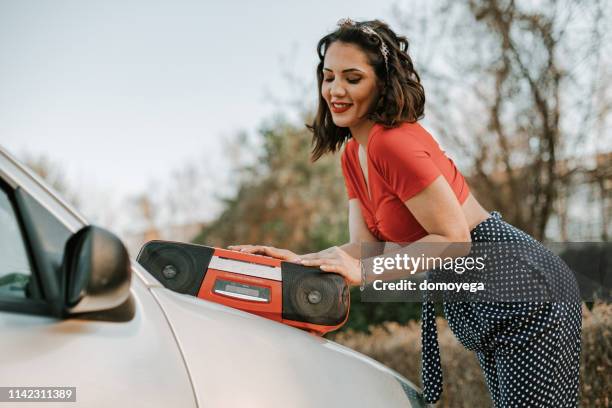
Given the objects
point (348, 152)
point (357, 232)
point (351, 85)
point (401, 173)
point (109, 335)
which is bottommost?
point (109, 335)

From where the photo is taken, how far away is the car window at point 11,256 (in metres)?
1.39

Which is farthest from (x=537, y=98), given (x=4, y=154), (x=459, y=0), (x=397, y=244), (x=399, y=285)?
(x=4, y=154)

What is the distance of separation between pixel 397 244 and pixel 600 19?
4972 mm

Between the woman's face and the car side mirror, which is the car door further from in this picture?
the woman's face

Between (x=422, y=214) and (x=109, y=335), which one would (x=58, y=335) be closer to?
(x=109, y=335)

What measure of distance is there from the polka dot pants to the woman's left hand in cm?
47

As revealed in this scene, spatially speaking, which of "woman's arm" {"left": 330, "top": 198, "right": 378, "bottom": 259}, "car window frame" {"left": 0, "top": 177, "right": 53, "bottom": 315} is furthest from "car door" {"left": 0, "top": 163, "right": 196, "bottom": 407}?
"woman's arm" {"left": 330, "top": 198, "right": 378, "bottom": 259}

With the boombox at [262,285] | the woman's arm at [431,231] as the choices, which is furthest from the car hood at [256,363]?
the woman's arm at [431,231]

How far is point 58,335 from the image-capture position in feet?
4.36

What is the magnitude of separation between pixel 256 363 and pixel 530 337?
1.07 m

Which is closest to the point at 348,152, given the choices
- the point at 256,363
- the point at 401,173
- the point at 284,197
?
the point at 401,173

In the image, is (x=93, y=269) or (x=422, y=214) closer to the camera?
(x=93, y=269)

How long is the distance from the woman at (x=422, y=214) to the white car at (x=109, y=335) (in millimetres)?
555

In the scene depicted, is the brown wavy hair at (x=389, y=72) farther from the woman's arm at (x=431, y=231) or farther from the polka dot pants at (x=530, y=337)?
the polka dot pants at (x=530, y=337)
